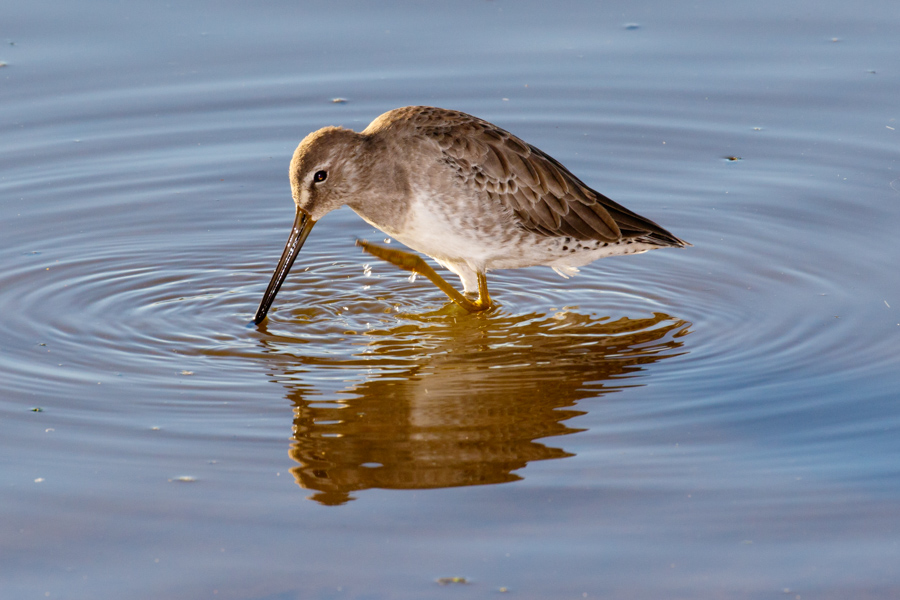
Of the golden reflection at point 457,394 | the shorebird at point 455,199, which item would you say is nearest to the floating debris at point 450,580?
the golden reflection at point 457,394

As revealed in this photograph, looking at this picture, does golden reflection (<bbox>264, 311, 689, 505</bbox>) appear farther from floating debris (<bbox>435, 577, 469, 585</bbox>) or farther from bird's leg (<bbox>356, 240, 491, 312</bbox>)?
floating debris (<bbox>435, 577, 469, 585</bbox>)

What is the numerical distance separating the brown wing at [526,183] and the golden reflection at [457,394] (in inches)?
22.3

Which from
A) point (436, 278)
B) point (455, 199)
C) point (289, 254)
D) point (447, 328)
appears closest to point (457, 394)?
point (447, 328)

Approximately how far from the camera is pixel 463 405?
→ 20.1 feet

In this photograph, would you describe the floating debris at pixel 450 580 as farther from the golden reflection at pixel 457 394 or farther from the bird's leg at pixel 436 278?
the bird's leg at pixel 436 278

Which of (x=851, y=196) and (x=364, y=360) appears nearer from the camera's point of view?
(x=364, y=360)

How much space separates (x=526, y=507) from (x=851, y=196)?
4.65 metres

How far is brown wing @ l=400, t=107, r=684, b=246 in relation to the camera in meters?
7.20

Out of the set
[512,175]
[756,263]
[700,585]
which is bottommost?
[700,585]

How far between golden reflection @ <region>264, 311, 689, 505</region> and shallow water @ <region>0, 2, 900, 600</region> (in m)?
0.02

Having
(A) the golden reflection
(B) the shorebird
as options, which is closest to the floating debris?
(A) the golden reflection

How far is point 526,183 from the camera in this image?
7.42 meters

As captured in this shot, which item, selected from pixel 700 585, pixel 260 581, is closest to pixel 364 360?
pixel 260 581

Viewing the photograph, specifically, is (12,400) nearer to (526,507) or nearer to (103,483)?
(103,483)
